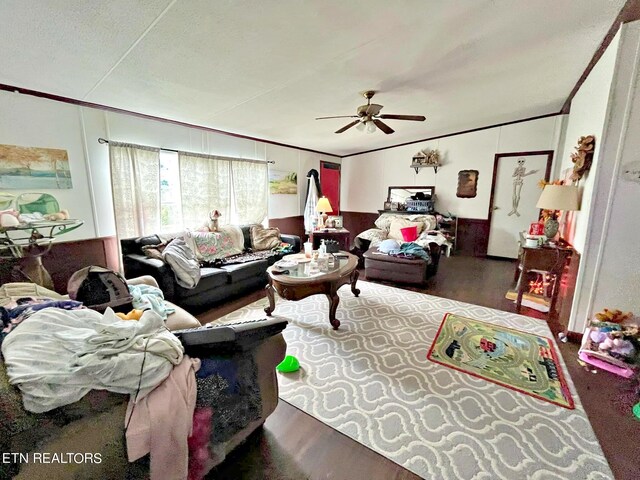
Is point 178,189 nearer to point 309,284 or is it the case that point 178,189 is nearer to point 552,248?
point 309,284

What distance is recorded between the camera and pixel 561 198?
2.62 metres

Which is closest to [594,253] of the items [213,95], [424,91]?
[424,91]

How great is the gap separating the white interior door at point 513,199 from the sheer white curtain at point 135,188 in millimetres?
5684

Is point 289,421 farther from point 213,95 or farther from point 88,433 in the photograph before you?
point 213,95

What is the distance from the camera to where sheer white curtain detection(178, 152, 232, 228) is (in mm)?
3697

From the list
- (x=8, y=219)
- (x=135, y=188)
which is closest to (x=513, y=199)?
(x=135, y=188)

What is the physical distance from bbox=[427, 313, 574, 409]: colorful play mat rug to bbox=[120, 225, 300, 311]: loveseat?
2.22 metres

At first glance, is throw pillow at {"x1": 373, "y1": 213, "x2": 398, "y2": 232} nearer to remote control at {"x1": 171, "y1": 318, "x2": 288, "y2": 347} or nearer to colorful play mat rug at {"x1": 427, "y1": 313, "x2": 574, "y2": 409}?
colorful play mat rug at {"x1": 427, "y1": 313, "x2": 574, "y2": 409}

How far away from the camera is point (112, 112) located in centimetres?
297

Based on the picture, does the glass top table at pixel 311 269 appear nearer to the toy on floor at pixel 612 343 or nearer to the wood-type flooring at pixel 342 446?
the wood-type flooring at pixel 342 446

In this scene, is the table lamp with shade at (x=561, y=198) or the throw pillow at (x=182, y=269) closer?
the table lamp with shade at (x=561, y=198)

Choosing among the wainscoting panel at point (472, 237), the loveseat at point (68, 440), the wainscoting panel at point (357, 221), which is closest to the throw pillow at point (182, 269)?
the loveseat at point (68, 440)

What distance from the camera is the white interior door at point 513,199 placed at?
473cm

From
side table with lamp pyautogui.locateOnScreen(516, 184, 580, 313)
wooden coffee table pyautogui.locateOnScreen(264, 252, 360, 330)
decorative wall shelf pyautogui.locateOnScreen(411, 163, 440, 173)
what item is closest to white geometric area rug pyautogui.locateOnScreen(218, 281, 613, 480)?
wooden coffee table pyautogui.locateOnScreen(264, 252, 360, 330)
